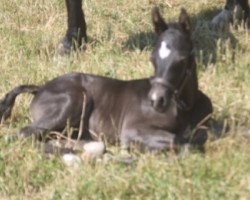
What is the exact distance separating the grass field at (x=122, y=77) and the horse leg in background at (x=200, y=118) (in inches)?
3.3

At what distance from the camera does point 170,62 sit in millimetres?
4445

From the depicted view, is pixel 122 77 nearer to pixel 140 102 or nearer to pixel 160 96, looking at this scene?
pixel 140 102

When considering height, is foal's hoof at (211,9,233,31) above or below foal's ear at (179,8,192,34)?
above

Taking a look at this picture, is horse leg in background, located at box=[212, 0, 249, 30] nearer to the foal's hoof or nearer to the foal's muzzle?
the foal's hoof

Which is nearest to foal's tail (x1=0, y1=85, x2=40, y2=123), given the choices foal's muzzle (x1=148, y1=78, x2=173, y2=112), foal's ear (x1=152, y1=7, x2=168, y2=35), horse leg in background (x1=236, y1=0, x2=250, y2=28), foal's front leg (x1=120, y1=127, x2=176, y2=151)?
foal's front leg (x1=120, y1=127, x2=176, y2=151)

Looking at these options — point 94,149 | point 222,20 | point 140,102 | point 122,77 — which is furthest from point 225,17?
point 94,149

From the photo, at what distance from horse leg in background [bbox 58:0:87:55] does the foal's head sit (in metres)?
2.78

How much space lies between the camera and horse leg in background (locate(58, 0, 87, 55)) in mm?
7395

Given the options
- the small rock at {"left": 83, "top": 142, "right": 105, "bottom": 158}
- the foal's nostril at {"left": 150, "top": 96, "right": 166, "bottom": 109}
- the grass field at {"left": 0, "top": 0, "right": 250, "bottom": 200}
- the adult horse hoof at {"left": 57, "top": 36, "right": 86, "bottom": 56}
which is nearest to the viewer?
the grass field at {"left": 0, "top": 0, "right": 250, "bottom": 200}

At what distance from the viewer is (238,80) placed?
608 centimetres

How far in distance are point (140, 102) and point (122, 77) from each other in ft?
3.91

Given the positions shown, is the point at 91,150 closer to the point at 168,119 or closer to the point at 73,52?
the point at 168,119

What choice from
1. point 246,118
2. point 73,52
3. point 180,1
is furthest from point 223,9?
point 246,118

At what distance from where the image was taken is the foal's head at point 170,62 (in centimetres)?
436
